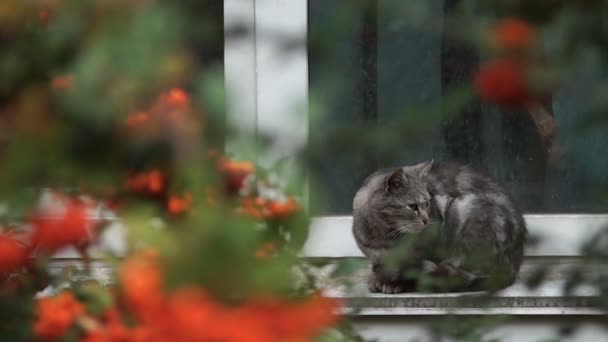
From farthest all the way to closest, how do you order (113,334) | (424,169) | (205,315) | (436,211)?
(436,211)
(424,169)
(113,334)
(205,315)

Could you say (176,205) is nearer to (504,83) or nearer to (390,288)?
(504,83)

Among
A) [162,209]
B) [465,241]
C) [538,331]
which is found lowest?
[538,331]

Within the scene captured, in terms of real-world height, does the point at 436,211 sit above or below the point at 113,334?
below

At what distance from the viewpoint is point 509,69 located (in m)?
0.85

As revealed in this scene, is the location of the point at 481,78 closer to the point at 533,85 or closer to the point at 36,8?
the point at 533,85

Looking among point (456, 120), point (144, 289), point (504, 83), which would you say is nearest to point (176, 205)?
point (504, 83)

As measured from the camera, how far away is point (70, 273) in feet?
5.24

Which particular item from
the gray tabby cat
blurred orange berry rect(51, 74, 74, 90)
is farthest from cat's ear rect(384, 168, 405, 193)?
blurred orange berry rect(51, 74, 74, 90)

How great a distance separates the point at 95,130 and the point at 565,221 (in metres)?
3.58

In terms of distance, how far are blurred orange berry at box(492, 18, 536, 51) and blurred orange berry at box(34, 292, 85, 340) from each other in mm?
380

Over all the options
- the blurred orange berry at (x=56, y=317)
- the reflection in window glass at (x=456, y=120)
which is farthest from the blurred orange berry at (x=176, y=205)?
the reflection in window glass at (x=456, y=120)

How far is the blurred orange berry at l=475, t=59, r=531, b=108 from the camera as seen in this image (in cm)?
85

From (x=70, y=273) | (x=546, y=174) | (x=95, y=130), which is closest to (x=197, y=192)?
(x=95, y=130)

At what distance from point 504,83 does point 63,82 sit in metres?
0.30
